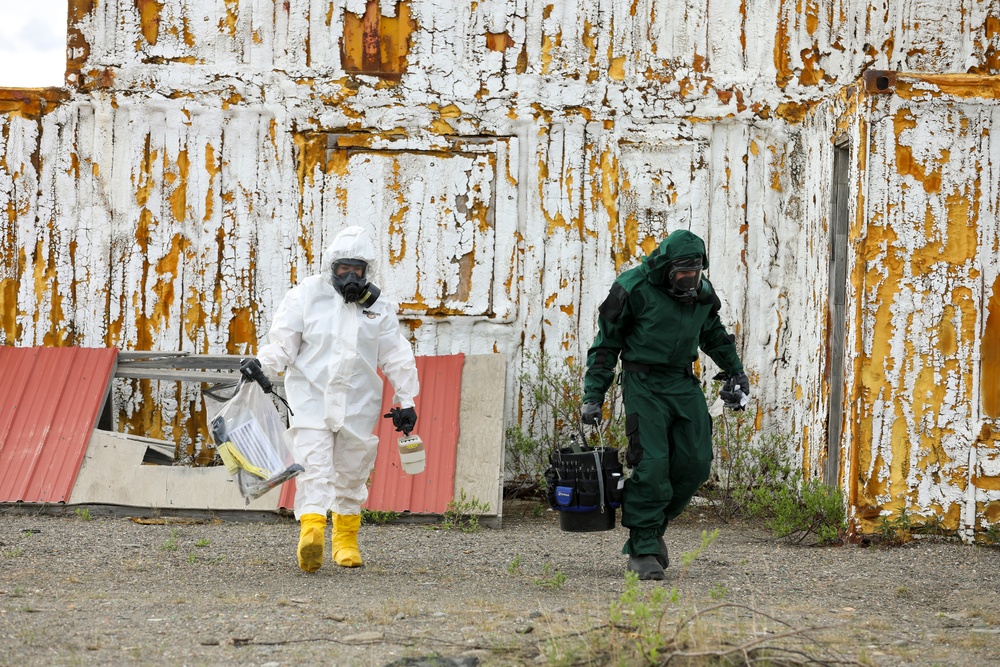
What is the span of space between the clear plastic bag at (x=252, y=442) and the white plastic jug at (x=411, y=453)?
0.56 metres

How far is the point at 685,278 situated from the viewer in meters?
6.35

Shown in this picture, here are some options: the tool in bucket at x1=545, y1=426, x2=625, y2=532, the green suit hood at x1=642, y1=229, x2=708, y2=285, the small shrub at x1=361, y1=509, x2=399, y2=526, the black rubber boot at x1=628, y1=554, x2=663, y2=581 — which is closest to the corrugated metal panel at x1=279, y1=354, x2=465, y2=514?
the small shrub at x1=361, y1=509, x2=399, y2=526

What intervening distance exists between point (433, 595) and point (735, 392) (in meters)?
1.97

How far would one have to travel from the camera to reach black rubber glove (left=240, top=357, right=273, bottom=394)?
6371mm

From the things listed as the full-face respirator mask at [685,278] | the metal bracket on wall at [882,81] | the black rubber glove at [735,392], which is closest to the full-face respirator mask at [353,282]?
the full-face respirator mask at [685,278]

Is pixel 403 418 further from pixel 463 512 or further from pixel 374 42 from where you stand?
pixel 374 42

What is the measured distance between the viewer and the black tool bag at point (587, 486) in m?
6.40

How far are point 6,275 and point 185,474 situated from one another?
7.20 feet

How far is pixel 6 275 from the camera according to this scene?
916 cm

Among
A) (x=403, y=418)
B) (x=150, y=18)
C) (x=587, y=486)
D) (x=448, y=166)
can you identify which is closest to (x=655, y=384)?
(x=587, y=486)

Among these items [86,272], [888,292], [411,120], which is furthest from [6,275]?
[888,292]

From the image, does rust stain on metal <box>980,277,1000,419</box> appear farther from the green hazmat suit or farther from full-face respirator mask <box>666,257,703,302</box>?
full-face respirator mask <box>666,257,703,302</box>

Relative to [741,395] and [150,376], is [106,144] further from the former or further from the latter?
[741,395]

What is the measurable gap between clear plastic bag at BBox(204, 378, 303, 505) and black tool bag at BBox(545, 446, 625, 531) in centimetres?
134
